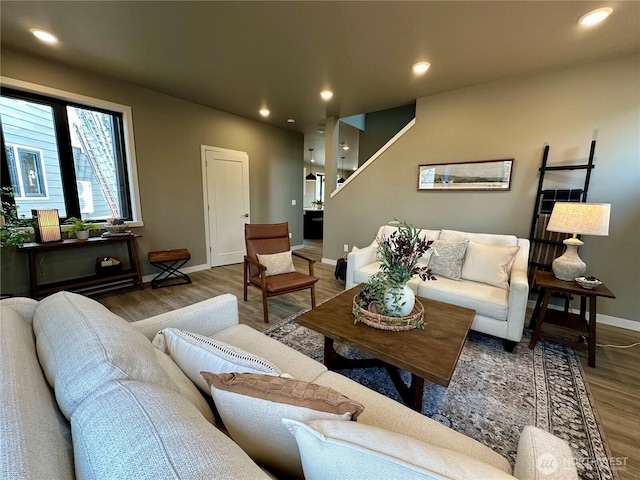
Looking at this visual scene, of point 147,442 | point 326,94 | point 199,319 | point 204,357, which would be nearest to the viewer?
point 147,442

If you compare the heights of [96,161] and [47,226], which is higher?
[96,161]

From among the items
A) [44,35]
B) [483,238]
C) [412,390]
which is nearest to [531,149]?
[483,238]

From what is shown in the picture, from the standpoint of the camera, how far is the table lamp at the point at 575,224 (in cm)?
199

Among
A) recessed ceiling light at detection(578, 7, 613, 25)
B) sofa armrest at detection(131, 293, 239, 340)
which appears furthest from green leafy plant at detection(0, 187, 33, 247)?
recessed ceiling light at detection(578, 7, 613, 25)

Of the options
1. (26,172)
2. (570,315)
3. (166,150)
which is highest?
(166,150)

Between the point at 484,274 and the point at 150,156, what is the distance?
4431 mm

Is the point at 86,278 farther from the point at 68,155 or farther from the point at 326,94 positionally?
the point at 326,94

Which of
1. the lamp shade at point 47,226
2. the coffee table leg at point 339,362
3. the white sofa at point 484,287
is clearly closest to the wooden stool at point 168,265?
the lamp shade at point 47,226

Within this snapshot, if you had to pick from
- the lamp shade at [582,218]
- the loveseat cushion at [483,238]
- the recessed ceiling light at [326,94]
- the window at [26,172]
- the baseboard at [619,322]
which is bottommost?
the baseboard at [619,322]

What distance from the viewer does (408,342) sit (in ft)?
4.93

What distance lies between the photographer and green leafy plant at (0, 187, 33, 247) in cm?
252

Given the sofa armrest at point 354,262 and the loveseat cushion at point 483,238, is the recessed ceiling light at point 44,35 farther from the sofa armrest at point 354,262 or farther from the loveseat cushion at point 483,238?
the loveseat cushion at point 483,238

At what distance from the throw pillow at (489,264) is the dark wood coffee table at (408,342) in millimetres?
806

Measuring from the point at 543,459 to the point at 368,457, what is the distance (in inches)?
22.5
